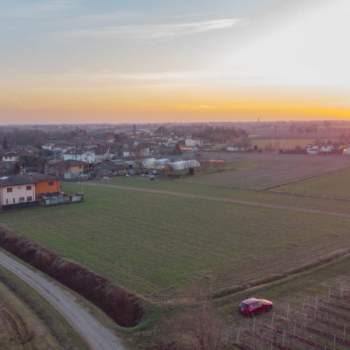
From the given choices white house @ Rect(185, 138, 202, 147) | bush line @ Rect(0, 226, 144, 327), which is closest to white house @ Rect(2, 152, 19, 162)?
white house @ Rect(185, 138, 202, 147)

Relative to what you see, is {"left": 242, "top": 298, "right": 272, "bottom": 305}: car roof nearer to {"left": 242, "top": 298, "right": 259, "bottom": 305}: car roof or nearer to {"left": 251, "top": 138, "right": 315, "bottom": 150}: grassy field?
{"left": 242, "top": 298, "right": 259, "bottom": 305}: car roof

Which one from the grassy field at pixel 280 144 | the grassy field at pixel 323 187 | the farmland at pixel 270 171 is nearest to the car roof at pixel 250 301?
the grassy field at pixel 323 187

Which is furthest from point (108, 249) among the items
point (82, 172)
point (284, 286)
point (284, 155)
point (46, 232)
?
point (284, 155)

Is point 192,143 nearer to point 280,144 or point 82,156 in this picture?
point 280,144

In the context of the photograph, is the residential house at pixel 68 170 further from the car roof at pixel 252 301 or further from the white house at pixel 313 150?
the white house at pixel 313 150

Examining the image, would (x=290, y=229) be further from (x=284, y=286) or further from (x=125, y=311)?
(x=125, y=311)
